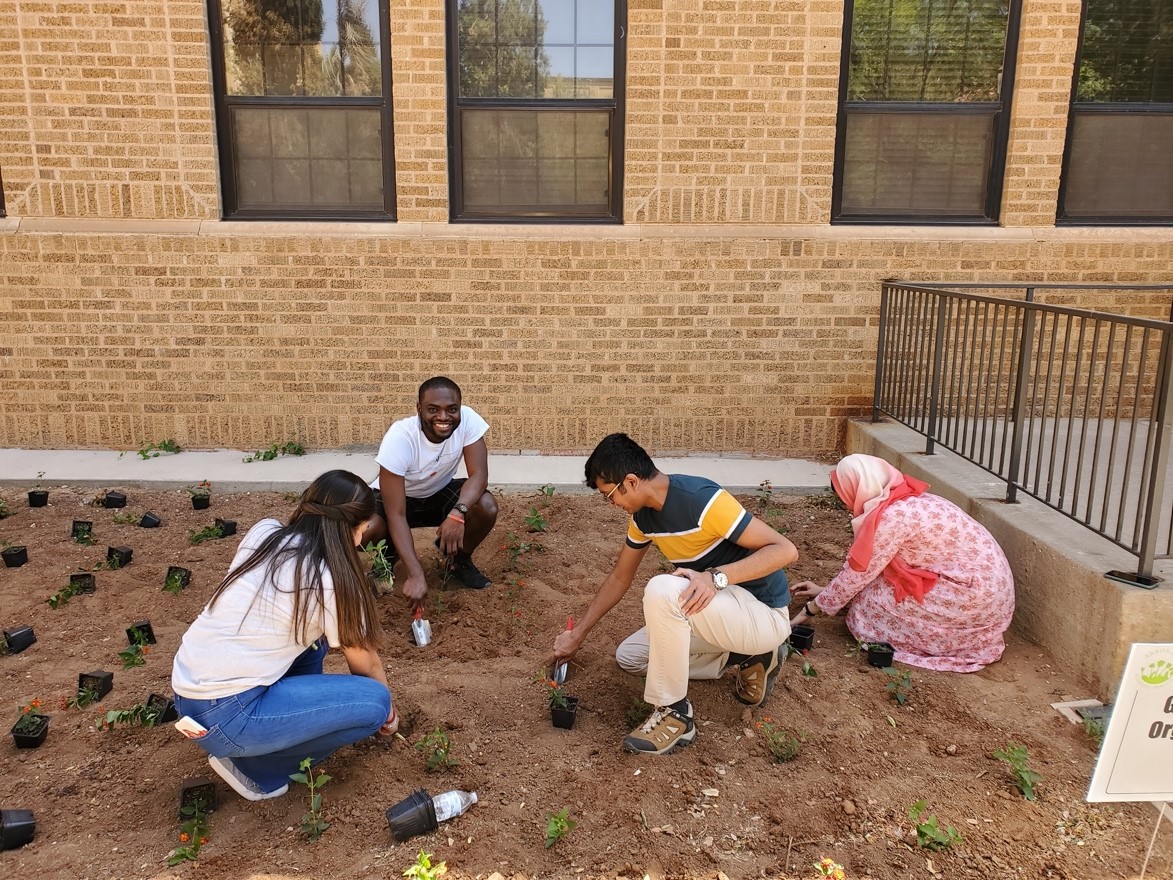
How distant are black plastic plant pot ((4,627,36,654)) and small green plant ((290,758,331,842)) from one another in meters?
1.87

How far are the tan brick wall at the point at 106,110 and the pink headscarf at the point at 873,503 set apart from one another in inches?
200

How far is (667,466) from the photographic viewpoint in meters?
6.83

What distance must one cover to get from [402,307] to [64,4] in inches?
121

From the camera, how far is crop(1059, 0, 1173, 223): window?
6.70 meters

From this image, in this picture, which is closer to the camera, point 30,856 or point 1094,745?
point 30,856

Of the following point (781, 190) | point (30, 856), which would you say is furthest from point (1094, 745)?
point (781, 190)

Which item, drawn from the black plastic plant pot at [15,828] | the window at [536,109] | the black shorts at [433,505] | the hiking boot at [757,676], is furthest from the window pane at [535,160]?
the black plastic plant pot at [15,828]

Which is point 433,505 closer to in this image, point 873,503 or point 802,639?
point 802,639

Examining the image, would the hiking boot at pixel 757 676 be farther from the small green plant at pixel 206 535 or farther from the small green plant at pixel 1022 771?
the small green plant at pixel 206 535

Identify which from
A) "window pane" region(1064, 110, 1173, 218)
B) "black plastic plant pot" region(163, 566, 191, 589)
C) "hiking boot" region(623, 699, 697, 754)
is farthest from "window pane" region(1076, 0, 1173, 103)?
"black plastic plant pot" region(163, 566, 191, 589)

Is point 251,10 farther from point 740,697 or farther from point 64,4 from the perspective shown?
point 740,697

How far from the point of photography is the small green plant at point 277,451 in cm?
687

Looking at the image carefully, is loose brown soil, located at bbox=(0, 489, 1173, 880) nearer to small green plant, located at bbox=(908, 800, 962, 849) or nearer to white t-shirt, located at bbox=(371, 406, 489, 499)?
small green plant, located at bbox=(908, 800, 962, 849)

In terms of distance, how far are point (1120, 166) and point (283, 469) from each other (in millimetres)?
6580
